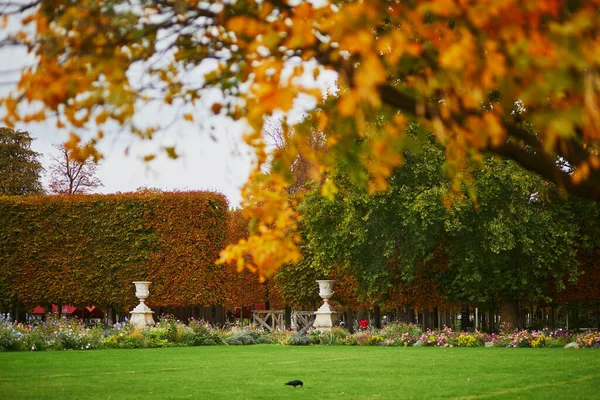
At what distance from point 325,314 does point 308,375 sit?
12.4m

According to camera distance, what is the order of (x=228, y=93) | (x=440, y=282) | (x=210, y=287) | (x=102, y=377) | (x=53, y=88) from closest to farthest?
(x=53, y=88) < (x=228, y=93) < (x=102, y=377) < (x=440, y=282) < (x=210, y=287)

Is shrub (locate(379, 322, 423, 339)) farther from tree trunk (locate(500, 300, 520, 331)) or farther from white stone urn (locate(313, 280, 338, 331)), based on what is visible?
tree trunk (locate(500, 300, 520, 331))

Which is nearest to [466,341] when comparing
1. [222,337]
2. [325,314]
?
[325,314]

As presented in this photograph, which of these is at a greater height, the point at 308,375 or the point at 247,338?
the point at 247,338

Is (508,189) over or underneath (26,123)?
over

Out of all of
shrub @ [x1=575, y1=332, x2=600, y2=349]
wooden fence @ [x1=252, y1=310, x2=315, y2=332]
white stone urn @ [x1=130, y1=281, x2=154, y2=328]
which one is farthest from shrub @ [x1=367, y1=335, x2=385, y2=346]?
white stone urn @ [x1=130, y1=281, x2=154, y2=328]

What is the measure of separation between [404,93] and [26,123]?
207cm

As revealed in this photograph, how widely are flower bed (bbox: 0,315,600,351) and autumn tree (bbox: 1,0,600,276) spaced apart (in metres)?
14.4

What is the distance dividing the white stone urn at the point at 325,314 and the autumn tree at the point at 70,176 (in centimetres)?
2114

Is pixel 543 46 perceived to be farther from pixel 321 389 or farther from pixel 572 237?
pixel 572 237

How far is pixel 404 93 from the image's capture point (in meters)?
3.96

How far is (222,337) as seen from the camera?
73.2ft

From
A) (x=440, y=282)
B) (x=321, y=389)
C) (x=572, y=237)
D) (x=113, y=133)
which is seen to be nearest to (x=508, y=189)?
(x=572, y=237)

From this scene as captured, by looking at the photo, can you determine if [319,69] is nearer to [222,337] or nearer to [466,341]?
[466,341]
